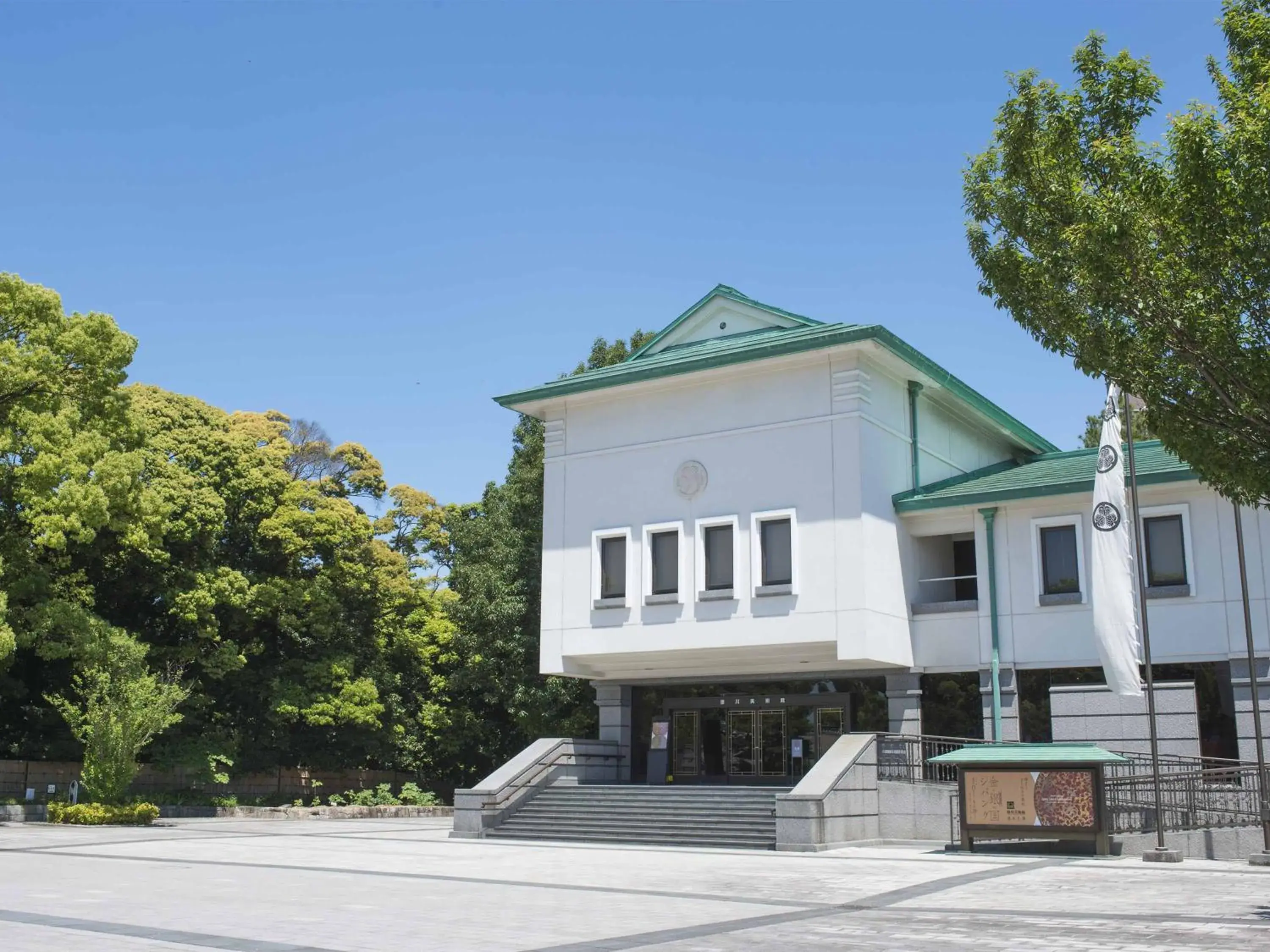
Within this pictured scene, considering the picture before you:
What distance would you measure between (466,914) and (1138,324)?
407 inches

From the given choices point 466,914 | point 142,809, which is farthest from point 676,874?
point 142,809

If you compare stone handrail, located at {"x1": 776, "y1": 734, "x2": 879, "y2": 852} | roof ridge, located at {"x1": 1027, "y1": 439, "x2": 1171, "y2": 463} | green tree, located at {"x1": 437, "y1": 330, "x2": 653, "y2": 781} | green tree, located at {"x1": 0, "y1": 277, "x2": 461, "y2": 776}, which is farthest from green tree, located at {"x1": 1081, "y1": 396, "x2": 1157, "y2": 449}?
green tree, located at {"x1": 0, "y1": 277, "x2": 461, "y2": 776}

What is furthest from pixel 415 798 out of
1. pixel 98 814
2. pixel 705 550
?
pixel 705 550

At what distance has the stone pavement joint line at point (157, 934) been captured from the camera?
10438 mm

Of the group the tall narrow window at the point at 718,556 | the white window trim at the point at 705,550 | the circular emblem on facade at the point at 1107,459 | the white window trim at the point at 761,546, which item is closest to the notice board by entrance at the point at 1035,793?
the circular emblem on facade at the point at 1107,459

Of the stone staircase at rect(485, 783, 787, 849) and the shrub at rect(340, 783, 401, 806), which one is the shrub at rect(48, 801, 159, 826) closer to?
the stone staircase at rect(485, 783, 787, 849)

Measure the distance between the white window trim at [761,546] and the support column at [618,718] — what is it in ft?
20.2

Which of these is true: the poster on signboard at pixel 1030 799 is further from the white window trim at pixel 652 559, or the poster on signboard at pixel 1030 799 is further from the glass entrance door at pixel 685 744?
the glass entrance door at pixel 685 744

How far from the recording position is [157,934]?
1125 cm

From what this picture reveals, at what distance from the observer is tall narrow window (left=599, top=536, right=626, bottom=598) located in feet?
103

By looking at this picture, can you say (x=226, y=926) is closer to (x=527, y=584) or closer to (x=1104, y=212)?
(x=1104, y=212)

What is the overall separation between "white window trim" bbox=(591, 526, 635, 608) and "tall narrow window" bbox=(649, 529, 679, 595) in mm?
547

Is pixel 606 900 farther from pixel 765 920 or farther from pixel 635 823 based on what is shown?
pixel 635 823

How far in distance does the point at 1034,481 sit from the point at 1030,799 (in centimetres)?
1033
